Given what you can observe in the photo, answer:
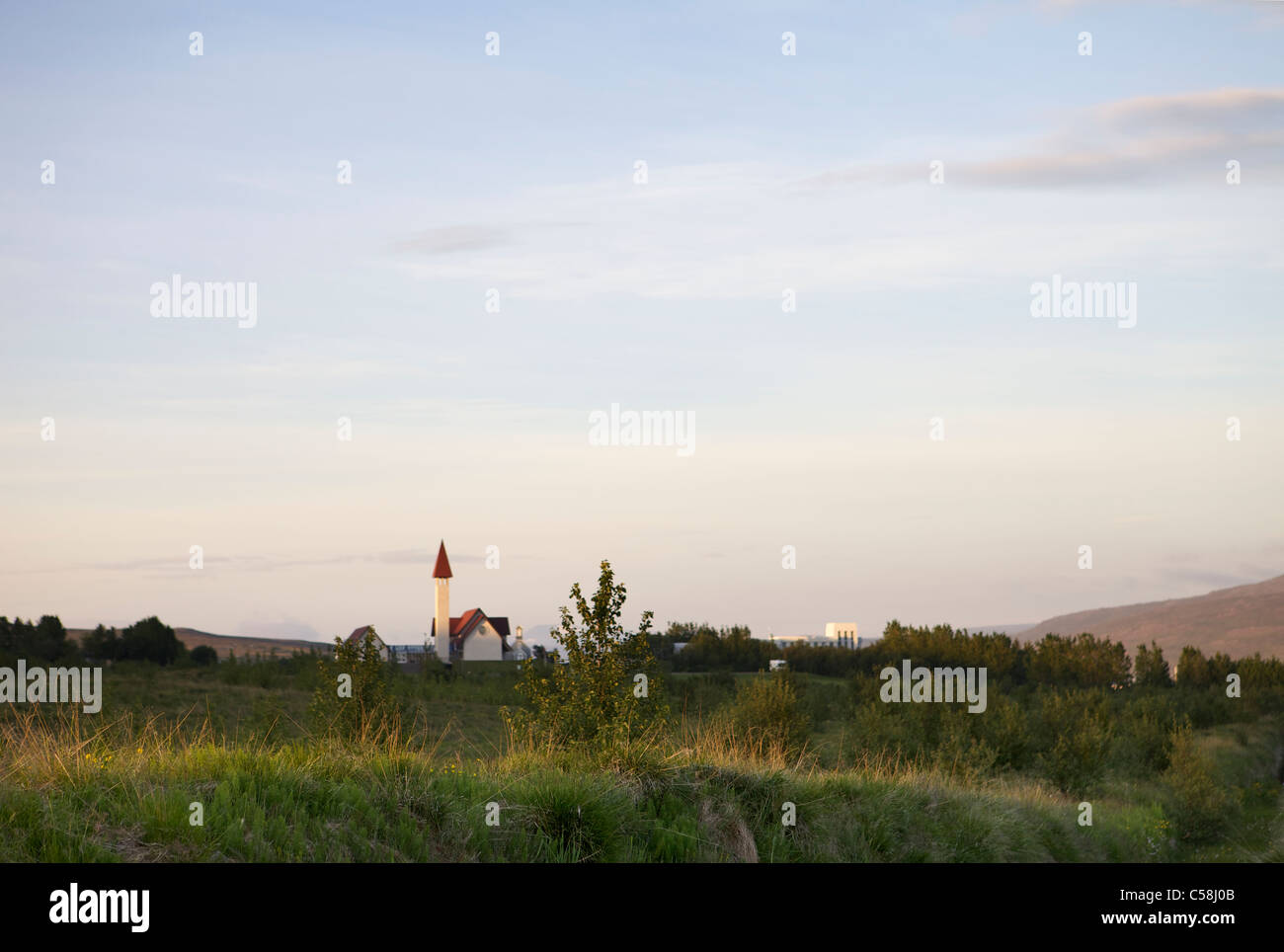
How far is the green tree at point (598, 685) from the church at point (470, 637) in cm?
8344

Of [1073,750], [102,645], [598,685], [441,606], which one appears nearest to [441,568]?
[441,606]

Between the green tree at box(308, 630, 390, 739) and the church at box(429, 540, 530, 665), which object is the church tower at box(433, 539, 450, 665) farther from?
the green tree at box(308, 630, 390, 739)

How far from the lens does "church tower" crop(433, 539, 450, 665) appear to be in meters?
97.2

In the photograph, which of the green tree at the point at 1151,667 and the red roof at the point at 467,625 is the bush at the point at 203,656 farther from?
the green tree at the point at 1151,667

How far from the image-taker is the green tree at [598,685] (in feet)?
53.4

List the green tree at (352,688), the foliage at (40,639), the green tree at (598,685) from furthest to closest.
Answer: the foliage at (40,639) < the green tree at (352,688) < the green tree at (598,685)

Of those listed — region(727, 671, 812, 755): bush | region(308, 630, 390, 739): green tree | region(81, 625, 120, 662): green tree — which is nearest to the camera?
region(308, 630, 390, 739): green tree

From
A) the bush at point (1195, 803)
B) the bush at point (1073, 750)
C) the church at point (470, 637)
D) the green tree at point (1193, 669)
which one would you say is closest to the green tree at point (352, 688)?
the bush at point (1073, 750)

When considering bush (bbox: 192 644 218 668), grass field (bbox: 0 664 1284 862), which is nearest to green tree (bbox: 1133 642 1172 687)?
bush (bbox: 192 644 218 668)

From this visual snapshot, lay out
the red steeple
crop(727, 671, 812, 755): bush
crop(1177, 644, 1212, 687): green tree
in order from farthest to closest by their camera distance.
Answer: crop(1177, 644, 1212, 687): green tree → the red steeple → crop(727, 671, 812, 755): bush
